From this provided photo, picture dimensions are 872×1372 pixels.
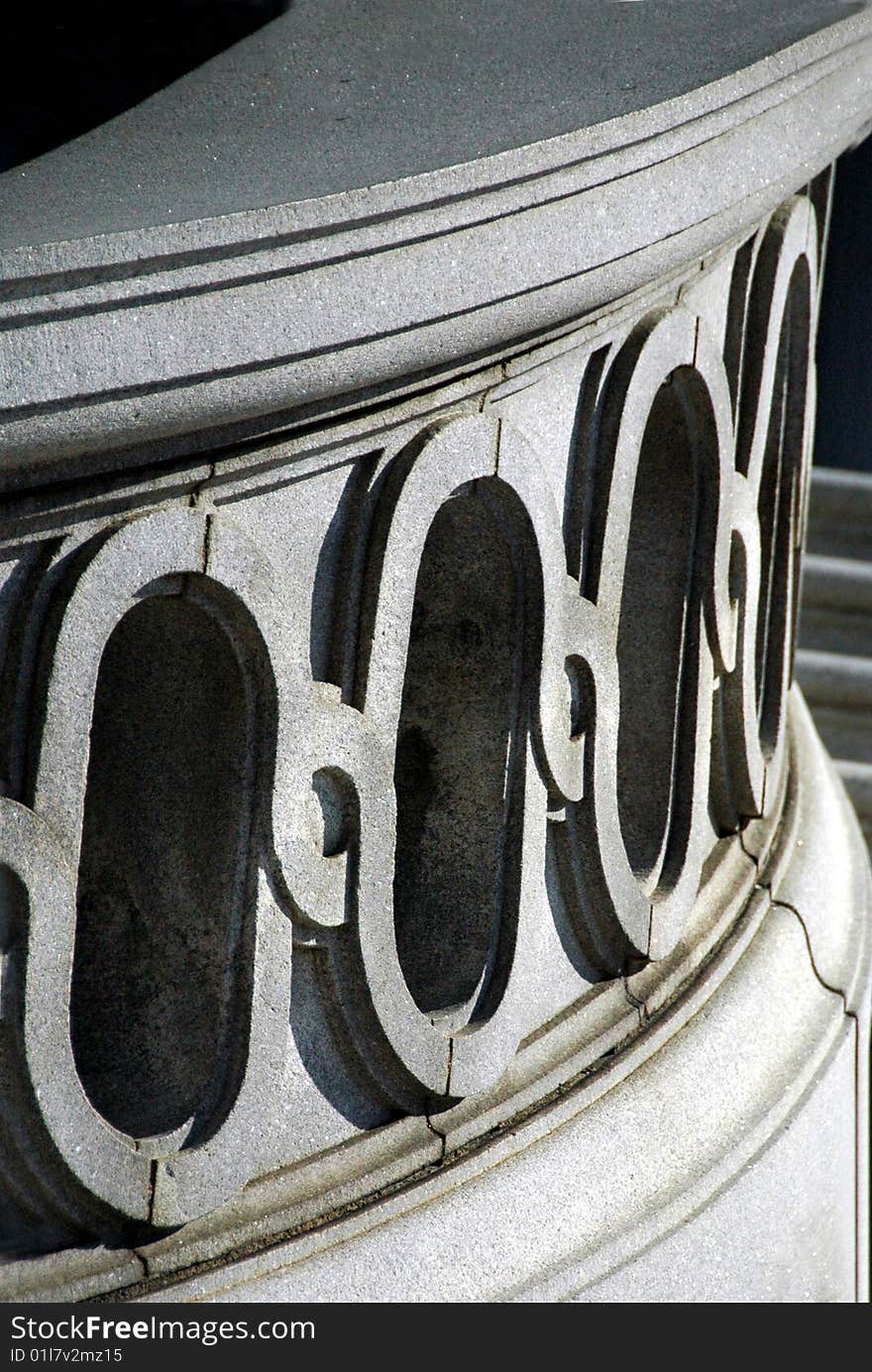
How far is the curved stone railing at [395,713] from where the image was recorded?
6.17ft

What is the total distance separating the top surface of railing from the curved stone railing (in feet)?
0.30

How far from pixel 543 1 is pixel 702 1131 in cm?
215

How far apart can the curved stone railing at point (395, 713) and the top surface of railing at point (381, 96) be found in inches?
3.6

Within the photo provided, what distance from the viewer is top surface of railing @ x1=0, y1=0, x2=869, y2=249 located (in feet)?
7.02

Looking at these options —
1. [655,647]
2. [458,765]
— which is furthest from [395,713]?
[655,647]

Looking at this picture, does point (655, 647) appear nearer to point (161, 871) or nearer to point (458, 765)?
point (458, 765)

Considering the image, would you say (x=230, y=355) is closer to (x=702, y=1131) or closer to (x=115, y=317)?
(x=115, y=317)

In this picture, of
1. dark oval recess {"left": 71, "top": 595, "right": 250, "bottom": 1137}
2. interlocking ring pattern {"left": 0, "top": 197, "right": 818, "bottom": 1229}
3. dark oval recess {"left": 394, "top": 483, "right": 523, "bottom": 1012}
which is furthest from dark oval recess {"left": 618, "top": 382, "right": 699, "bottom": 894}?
dark oval recess {"left": 71, "top": 595, "right": 250, "bottom": 1137}

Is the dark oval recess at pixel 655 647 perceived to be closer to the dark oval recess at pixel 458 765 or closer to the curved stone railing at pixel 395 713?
the curved stone railing at pixel 395 713

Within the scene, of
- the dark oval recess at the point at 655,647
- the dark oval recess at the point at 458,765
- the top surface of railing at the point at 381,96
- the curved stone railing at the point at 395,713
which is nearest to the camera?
the curved stone railing at the point at 395,713

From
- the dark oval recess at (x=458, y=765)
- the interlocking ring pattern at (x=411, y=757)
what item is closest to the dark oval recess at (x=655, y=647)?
the interlocking ring pattern at (x=411, y=757)

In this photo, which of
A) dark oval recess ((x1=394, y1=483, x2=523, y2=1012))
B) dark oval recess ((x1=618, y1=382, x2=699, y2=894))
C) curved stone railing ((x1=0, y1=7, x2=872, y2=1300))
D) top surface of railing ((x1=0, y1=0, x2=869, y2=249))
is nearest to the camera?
curved stone railing ((x1=0, y1=7, x2=872, y2=1300))

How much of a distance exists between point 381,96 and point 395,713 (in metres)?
1.06

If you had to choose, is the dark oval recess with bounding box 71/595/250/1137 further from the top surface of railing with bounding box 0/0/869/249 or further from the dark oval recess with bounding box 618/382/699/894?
the dark oval recess with bounding box 618/382/699/894
